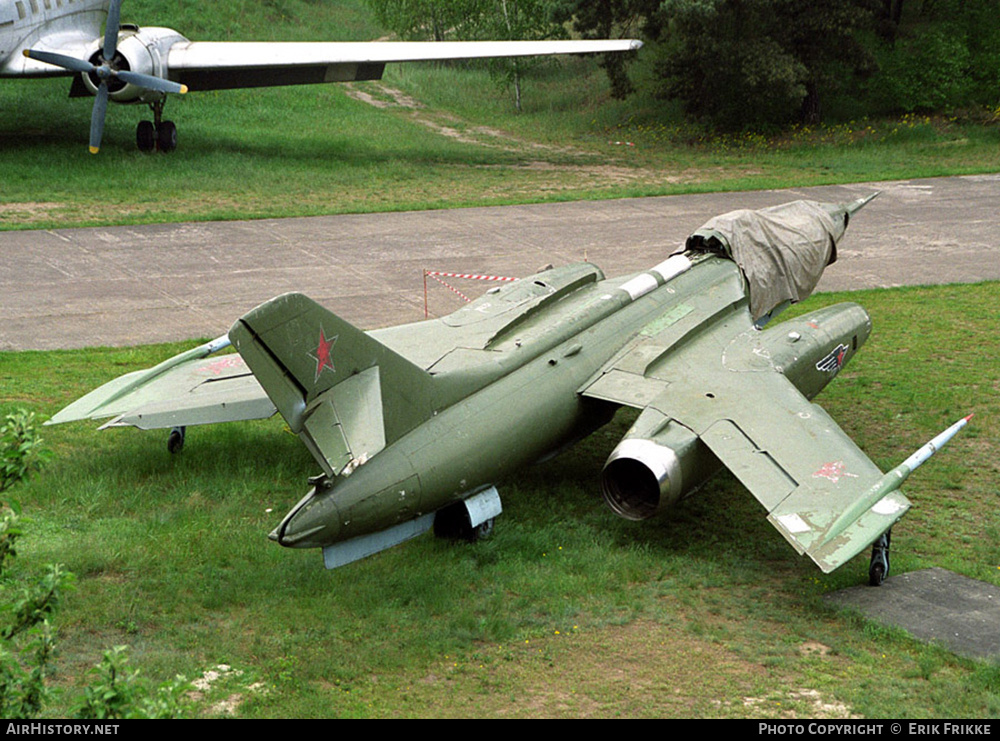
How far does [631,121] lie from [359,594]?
1415 inches

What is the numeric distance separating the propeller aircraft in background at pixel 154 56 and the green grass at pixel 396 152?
2.29 metres

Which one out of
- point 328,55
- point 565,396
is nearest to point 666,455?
point 565,396

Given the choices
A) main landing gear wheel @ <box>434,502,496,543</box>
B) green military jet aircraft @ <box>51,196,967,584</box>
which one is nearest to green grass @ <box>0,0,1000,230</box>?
green military jet aircraft @ <box>51,196,967,584</box>

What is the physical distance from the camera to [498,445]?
453 inches

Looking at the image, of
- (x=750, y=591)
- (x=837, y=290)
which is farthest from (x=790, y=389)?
(x=837, y=290)

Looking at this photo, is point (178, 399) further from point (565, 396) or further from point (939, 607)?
point (939, 607)

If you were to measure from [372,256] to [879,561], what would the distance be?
15762 mm

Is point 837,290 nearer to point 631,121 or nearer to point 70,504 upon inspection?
point 70,504

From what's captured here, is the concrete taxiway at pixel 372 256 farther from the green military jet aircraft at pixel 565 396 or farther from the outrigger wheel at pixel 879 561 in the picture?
the outrigger wheel at pixel 879 561

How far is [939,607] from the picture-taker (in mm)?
10516

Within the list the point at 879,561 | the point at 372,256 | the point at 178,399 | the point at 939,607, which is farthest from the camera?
the point at 372,256

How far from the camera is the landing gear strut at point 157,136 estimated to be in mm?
33750

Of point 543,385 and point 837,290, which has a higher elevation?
point 543,385

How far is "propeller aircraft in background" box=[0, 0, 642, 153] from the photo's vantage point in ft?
100
